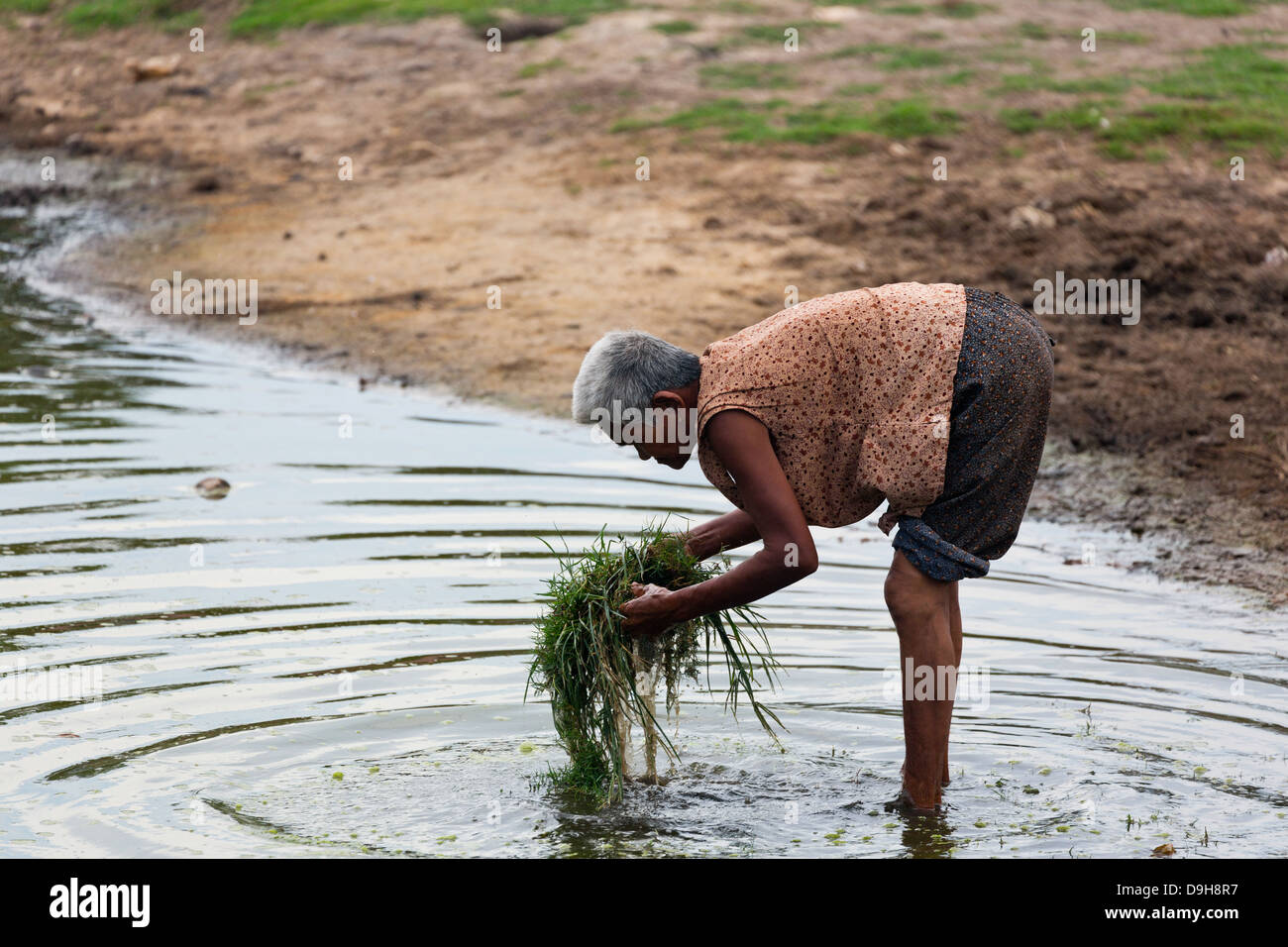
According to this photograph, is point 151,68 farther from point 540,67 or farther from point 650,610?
point 650,610

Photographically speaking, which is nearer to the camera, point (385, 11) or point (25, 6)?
point (385, 11)

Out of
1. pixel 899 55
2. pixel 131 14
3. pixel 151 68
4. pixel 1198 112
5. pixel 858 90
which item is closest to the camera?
pixel 1198 112

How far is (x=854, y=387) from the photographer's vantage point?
4355mm

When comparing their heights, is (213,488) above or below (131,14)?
below

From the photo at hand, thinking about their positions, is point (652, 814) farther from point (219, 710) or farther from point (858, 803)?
point (219, 710)

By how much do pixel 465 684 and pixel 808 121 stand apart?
9.91 meters

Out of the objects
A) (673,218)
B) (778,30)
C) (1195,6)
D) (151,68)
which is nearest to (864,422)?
(673,218)

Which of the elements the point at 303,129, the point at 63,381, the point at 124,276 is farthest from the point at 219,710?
the point at 303,129

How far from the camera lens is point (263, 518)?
7.65 meters

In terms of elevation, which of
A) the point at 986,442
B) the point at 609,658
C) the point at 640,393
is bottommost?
the point at 609,658

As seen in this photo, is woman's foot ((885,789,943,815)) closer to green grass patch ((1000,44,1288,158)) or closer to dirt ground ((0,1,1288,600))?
dirt ground ((0,1,1288,600))

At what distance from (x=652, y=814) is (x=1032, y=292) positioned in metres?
6.72

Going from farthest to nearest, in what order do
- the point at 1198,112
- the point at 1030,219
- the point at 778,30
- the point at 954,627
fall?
the point at 778,30, the point at 1198,112, the point at 1030,219, the point at 954,627

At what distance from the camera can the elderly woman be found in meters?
4.25
